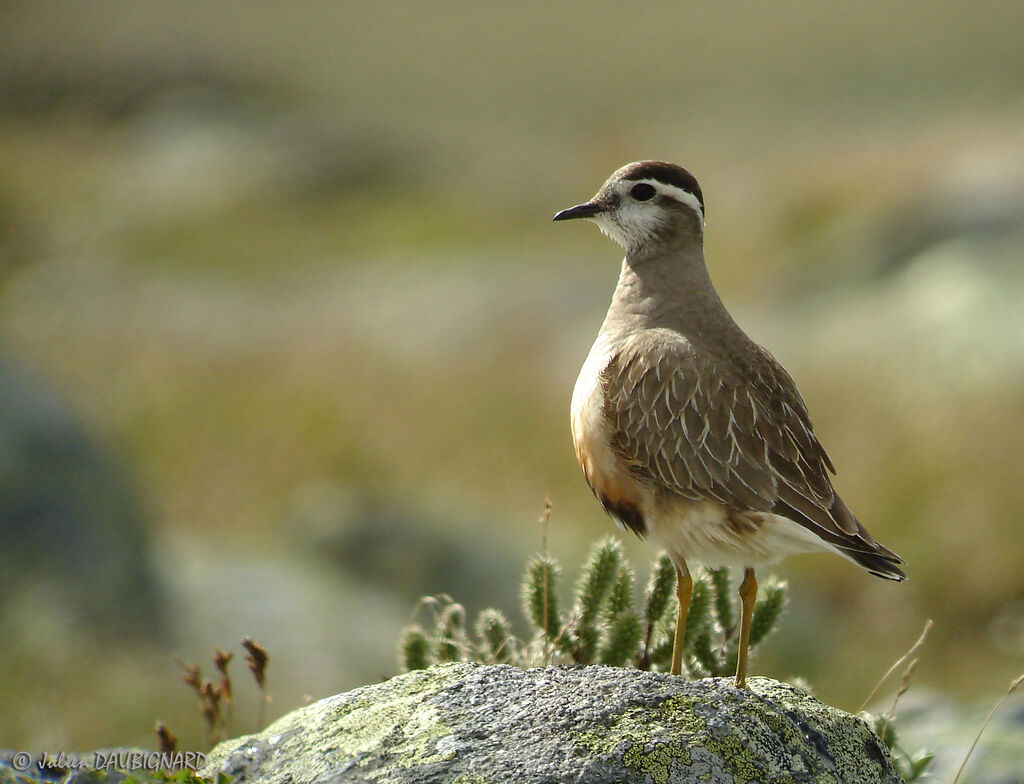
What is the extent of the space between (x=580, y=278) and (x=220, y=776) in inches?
914

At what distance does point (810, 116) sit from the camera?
4397cm

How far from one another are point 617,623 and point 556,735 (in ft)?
6.50

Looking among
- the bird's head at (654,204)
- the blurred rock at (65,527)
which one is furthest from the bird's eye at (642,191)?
the blurred rock at (65,527)

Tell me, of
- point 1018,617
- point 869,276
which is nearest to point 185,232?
point 869,276

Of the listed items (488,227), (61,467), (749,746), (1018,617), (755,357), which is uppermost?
(488,227)

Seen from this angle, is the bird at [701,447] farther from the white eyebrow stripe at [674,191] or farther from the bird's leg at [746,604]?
the white eyebrow stripe at [674,191]

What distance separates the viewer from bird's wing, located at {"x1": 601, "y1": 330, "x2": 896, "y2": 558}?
193 inches

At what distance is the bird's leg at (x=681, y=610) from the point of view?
16.6 ft

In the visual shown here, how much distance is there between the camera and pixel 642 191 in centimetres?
611

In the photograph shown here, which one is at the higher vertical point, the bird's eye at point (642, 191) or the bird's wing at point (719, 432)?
the bird's eye at point (642, 191)

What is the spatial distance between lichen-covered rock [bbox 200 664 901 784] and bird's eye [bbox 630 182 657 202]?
2846mm

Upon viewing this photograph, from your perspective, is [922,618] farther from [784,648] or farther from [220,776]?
[220,776]

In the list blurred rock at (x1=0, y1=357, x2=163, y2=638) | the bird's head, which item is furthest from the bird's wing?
blurred rock at (x1=0, y1=357, x2=163, y2=638)

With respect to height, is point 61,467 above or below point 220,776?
above
